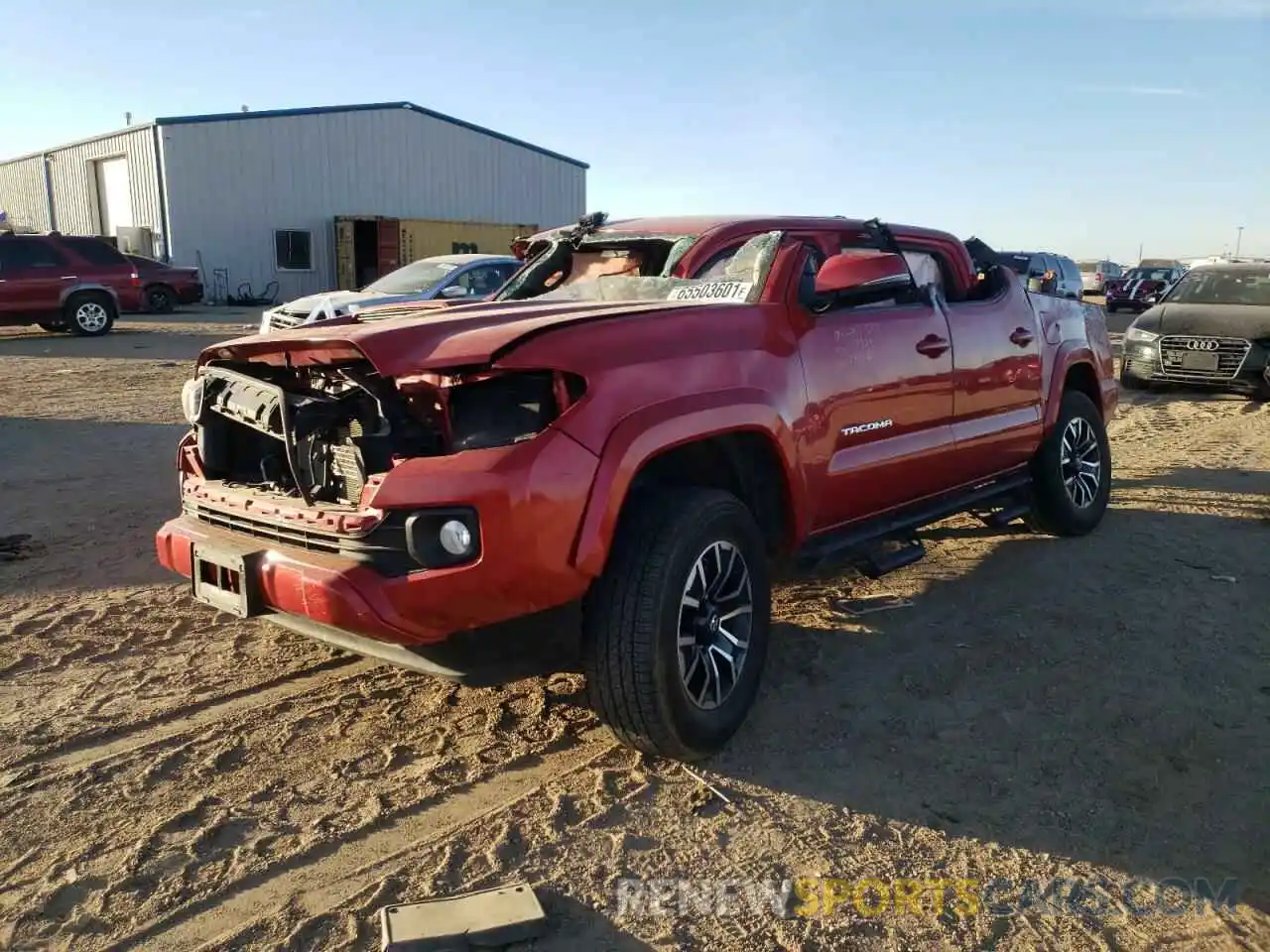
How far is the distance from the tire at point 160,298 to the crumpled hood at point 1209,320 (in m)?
19.8

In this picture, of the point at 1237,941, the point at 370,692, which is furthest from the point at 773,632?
the point at 1237,941

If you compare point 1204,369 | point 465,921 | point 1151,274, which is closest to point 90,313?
point 1204,369

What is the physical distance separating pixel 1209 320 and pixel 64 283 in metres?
17.5

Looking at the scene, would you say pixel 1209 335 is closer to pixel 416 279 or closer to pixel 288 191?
pixel 416 279

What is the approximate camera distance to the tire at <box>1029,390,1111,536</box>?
5.70 meters

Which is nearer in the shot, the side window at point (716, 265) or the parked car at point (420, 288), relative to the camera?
the side window at point (716, 265)

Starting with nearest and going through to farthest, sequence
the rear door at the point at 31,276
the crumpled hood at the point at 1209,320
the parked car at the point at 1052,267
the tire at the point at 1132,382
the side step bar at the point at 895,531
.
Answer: the side step bar at the point at 895,531 → the crumpled hood at the point at 1209,320 → the tire at the point at 1132,382 → the rear door at the point at 31,276 → the parked car at the point at 1052,267

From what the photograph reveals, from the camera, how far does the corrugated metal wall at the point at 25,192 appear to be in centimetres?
3384

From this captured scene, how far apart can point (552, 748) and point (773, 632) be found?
1.44 m

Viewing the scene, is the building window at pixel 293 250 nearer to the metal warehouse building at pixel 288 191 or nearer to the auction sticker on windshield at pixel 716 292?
the metal warehouse building at pixel 288 191

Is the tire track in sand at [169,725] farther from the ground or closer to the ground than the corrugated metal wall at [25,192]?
closer to the ground

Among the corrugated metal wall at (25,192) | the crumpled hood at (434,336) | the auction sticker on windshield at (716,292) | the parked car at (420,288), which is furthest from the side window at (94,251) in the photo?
the corrugated metal wall at (25,192)


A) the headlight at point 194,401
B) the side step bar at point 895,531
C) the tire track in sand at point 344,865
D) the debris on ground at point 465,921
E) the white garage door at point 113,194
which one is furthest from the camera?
the white garage door at point 113,194

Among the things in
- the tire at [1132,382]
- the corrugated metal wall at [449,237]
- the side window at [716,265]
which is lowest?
the tire at [1132,382]
